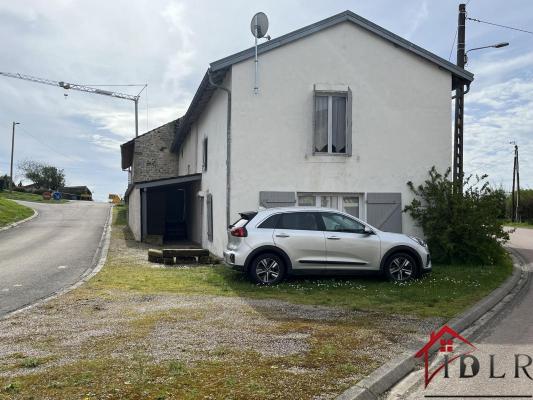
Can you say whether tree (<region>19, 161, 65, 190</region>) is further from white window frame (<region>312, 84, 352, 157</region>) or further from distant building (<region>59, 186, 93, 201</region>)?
white window frame (<region>312, 84, 352, 157</region>)

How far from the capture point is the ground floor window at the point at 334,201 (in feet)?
46.8

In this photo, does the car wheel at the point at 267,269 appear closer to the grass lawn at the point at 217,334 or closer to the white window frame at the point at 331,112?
the grass lawn at the point at 217,334

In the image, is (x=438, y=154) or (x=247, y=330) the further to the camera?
(x=438, y=154)

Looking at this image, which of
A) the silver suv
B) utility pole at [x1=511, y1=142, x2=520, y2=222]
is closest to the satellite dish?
the silver suv

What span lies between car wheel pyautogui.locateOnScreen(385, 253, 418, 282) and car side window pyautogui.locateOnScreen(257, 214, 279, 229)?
8.20ft

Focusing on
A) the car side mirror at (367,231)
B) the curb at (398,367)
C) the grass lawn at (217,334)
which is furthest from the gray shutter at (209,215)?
the curb at (398,367)

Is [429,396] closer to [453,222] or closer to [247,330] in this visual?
[247,330]

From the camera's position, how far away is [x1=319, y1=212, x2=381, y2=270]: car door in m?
10.8

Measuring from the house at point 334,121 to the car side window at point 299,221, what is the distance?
2887 mm

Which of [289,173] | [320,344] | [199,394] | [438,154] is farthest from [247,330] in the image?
[438,154]

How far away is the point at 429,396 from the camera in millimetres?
4711

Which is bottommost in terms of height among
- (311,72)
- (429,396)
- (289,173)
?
(429,396)

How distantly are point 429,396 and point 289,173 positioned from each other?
31.7 ft

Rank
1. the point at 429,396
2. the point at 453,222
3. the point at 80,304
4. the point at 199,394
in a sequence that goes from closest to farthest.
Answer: the point at 199,394
the point at 429,396
the point at 80,304
the point at 453,222
